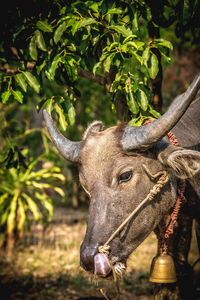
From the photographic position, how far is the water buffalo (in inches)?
91.3

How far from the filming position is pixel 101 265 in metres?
2.21

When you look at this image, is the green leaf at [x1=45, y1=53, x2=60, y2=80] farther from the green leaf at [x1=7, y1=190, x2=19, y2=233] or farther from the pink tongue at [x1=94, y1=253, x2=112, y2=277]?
the green leaf at [x1=7, y1=190, x2=19, y2=233]

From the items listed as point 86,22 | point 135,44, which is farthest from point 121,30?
point 86,22

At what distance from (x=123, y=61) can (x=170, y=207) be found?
121 cm

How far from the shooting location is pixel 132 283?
217 inches

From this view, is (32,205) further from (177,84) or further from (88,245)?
(177,84)

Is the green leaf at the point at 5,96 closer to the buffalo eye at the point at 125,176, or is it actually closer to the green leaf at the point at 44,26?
the green leaf at the point at 44,26

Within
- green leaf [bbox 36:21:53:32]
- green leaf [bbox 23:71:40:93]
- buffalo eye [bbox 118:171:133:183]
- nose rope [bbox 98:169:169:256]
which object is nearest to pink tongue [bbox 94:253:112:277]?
nose rope [bbox 98:169:169:256]

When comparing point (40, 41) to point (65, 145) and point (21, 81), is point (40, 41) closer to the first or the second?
point (21, 81)

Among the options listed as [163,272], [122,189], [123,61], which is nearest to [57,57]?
[123,61]

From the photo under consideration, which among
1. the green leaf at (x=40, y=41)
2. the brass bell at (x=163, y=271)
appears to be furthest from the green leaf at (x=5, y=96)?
the brass bell at (x=163, y=271)

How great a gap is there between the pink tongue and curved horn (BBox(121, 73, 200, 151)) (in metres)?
0.76

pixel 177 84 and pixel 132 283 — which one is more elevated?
pixel 177 84

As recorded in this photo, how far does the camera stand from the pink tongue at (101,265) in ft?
7.27
